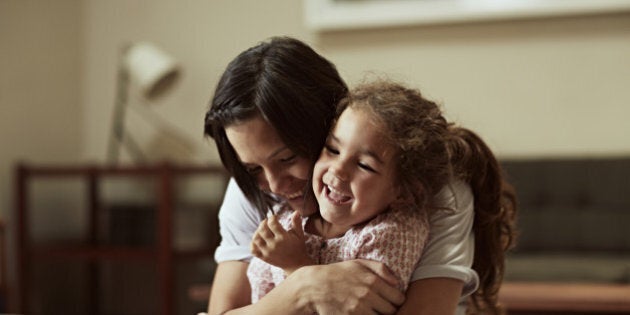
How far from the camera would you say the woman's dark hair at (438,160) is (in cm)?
111

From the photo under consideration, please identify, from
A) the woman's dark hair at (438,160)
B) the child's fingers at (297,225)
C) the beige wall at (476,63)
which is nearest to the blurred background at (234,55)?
the beige wall at (476,63)

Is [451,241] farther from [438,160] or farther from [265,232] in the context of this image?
[265,232]

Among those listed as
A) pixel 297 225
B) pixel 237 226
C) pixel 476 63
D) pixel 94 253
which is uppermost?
pixel 297 225

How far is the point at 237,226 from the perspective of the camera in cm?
138

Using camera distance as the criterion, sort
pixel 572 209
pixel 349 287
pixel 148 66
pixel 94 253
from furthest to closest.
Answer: pixel 148 66
pixel 94 253
pixel 572 209
pixel 349 287

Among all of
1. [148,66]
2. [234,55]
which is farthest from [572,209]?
[148,66]

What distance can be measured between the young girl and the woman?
0.09 ft

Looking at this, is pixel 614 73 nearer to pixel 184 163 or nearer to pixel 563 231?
pixel 563 231

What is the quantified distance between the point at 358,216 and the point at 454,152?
0.57ft

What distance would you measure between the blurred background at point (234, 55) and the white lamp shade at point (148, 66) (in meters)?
0.24

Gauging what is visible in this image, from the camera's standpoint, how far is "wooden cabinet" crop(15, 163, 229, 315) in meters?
3.31

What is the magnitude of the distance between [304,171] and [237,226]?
22 cm

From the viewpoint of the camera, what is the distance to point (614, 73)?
3.34 meters

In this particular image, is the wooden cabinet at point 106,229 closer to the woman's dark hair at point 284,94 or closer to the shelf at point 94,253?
the shelf at point 94,253
